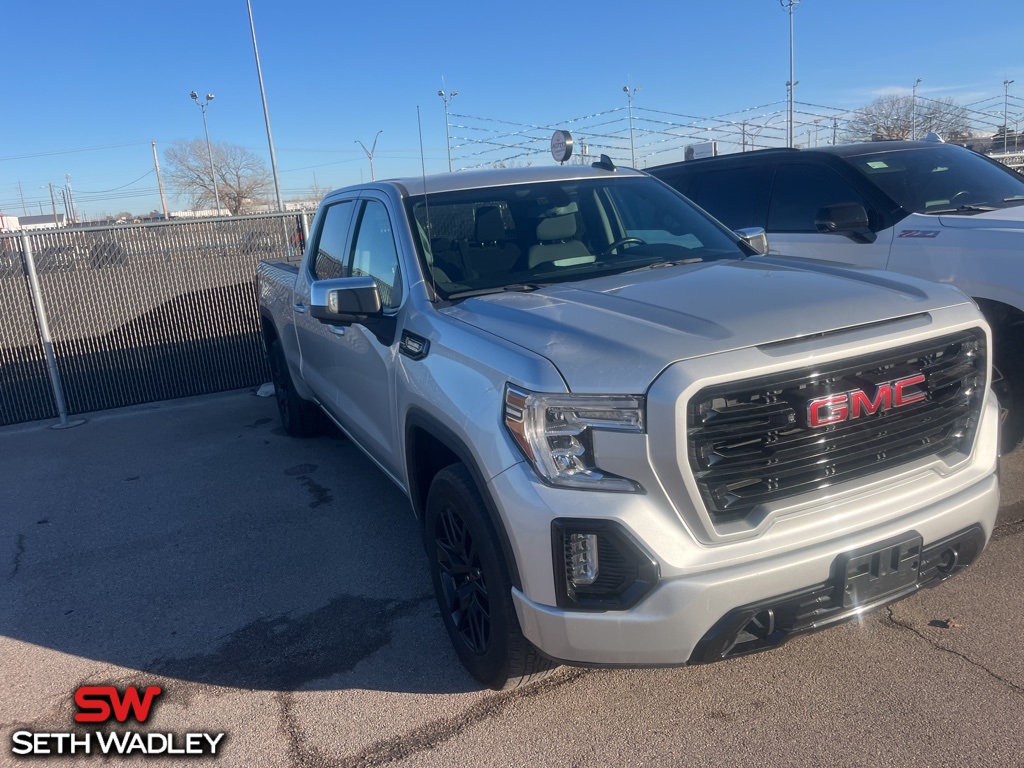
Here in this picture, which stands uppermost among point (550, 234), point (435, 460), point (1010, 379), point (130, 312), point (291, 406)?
point (550, 234)

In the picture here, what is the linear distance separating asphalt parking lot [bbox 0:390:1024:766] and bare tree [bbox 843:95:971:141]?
641 inches

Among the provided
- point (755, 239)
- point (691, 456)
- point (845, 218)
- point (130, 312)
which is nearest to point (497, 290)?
point (691, 456)

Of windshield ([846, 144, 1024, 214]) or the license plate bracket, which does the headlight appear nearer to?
the license plate bracket

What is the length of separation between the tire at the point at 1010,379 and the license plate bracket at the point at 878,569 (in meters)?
2.49

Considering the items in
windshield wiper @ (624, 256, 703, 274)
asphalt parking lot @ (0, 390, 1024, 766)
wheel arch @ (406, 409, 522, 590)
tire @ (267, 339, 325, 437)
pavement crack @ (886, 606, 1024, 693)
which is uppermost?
windshield wiper @ (624, 256, 703, 274)

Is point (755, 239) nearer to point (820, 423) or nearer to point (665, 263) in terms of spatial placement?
point (665, 263)

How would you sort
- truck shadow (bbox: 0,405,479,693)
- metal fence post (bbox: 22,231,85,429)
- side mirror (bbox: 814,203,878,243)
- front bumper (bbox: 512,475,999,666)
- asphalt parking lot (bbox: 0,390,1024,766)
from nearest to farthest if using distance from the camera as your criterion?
front bumper (bbox: 512,475,999,666), asphalt parking lot (bbox: 0,390,1024,766), truck shadow (bbox: 0,405,479,693), side mirror (bbox: 814,203,878,243), metal fence post (bbox: 22,231,85,429)

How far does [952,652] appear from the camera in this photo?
3068mm

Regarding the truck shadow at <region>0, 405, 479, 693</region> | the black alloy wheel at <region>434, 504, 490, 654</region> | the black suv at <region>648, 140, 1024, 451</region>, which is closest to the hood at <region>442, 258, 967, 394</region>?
the black alloy wheel at <region>434, 504, 490, 654</region>

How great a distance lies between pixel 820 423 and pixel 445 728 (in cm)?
164

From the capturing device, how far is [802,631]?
2.43m

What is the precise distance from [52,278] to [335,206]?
442cm

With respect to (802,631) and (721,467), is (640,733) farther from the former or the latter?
(721,467)

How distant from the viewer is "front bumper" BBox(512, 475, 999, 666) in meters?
2.31
